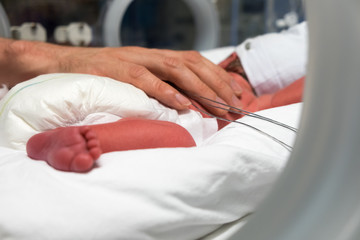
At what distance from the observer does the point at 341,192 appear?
273 millimetres

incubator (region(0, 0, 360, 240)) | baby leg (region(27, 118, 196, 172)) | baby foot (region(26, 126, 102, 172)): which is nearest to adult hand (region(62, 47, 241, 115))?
baby leg (region(27, 118, 196, 172))

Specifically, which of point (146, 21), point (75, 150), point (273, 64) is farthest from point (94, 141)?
point (146, 21)

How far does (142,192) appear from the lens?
41 cm

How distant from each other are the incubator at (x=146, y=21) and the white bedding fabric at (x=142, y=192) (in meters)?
1.28

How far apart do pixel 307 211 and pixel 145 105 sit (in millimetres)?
373

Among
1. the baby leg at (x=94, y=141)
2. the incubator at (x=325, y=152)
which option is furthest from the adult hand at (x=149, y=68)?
the incubator at (x=325, y=152)

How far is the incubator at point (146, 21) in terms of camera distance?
1.72 m

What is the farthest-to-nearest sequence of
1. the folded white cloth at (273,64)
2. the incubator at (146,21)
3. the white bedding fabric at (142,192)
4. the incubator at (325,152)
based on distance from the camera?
the incubator at (146,21)
the folded white cloth at (273,64)
the white bedding fabric at (142,192)
the incubator at (325,152)

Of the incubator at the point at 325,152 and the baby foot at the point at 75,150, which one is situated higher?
the incubator at the point at 325,152

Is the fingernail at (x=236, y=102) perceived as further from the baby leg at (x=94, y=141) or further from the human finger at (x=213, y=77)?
the baby leg at (x=94, y=141)

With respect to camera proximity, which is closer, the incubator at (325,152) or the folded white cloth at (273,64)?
the incubator at (325,152)

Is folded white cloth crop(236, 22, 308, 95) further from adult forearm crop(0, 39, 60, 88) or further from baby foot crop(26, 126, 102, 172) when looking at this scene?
baby foot crop(26, 126, 102, 172)

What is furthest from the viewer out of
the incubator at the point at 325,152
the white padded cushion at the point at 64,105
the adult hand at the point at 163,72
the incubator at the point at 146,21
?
the incubator at the point at 146,21

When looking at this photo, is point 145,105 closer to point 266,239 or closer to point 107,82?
point 107,82
